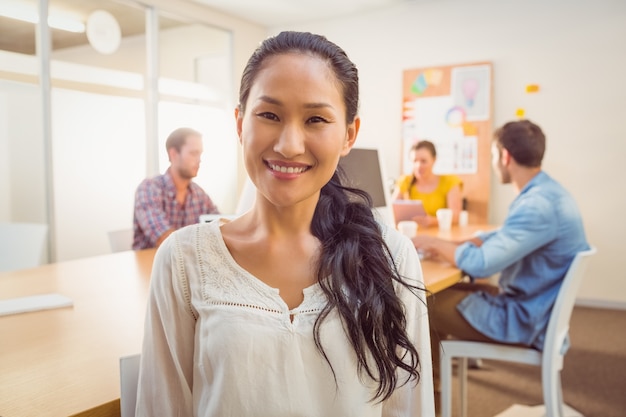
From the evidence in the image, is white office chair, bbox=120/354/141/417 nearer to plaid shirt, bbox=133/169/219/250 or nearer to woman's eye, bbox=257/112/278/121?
woman's eye, bbox=257/112/278/121

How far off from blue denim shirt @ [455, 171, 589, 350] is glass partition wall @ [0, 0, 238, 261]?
311cm

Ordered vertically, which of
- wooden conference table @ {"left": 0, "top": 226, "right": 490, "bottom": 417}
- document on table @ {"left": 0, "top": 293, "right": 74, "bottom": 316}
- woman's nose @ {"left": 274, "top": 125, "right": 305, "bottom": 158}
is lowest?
wooden conference table @ {"left": 0, "top": 226, "right": 490, "bottom": 417}

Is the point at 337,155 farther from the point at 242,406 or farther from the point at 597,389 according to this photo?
the point at 597,389

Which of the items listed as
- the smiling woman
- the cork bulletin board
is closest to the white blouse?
the smiling woman

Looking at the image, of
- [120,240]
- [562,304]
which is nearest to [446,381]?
[562,304]

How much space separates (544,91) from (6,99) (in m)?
4.51

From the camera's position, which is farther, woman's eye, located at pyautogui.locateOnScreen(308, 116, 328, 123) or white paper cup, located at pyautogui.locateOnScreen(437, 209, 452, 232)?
white paper cup, located at pyautogui.locateOnScreen(437, 209, 452, 232)

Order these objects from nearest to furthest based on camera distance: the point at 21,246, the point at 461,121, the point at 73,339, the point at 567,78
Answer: the point at 73,339, the point at 21,246, the point at 567,78, the point at 461,121

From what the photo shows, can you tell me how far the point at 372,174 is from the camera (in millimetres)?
2350

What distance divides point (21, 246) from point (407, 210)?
2198 millimetres

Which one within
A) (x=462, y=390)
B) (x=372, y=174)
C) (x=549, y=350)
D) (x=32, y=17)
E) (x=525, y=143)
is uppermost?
(x=32, y=17)

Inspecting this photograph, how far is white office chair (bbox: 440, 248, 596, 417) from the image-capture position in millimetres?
1967

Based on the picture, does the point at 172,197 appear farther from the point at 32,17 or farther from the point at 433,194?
the point at 32,17

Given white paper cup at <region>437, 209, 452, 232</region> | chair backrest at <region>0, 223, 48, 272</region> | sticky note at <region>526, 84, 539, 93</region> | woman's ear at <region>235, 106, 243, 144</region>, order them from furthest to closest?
sticky note at <region>526, 84, 539, 93</region>, white paper cup at <region>437, 209, 452, 232</region>, chair backrest at <region>0, 223, 48, 272</region>, woman's ear at <region>235, 106, 243, 144</region>
